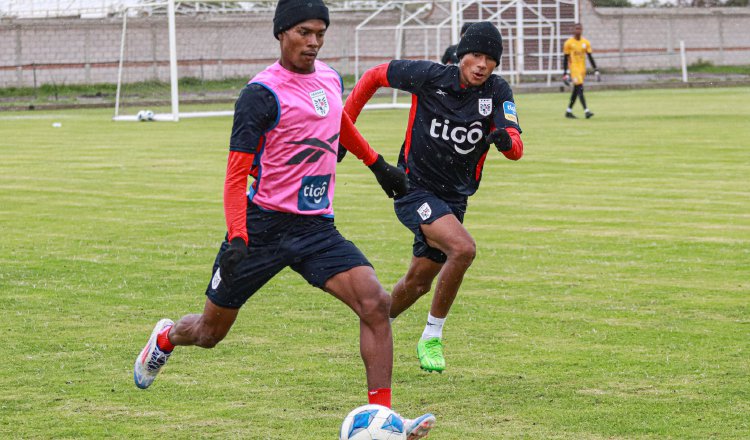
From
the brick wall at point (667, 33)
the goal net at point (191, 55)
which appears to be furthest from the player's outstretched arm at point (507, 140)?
the brick wall at point (667, 33)

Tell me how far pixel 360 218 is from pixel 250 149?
8474 mm

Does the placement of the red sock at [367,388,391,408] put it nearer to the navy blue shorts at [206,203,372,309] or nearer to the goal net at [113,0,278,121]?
the navy blue shorts at [206,203,372,309]

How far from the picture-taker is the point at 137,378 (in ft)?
22.8

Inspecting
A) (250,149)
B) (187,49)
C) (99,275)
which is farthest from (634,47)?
(250,149)

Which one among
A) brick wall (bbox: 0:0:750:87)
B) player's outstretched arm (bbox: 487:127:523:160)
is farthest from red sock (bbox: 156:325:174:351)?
brick wall (bbox: 0:0:750:87)

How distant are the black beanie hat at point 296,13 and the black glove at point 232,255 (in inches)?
43.7

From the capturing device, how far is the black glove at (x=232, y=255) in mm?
6004

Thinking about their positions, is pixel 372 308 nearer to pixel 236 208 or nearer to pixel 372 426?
pixel 372 426

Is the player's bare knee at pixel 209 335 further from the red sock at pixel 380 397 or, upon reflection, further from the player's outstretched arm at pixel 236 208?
the red sock at pixel 380 397

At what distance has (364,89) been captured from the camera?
8297mm

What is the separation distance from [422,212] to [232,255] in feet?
7.56

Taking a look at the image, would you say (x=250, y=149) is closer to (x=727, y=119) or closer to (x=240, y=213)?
(x=240, y=213)

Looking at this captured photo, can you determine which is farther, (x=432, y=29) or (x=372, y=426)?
(x=432, y=29)

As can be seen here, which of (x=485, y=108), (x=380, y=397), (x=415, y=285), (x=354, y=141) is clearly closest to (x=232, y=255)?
(x=380, y=397)
